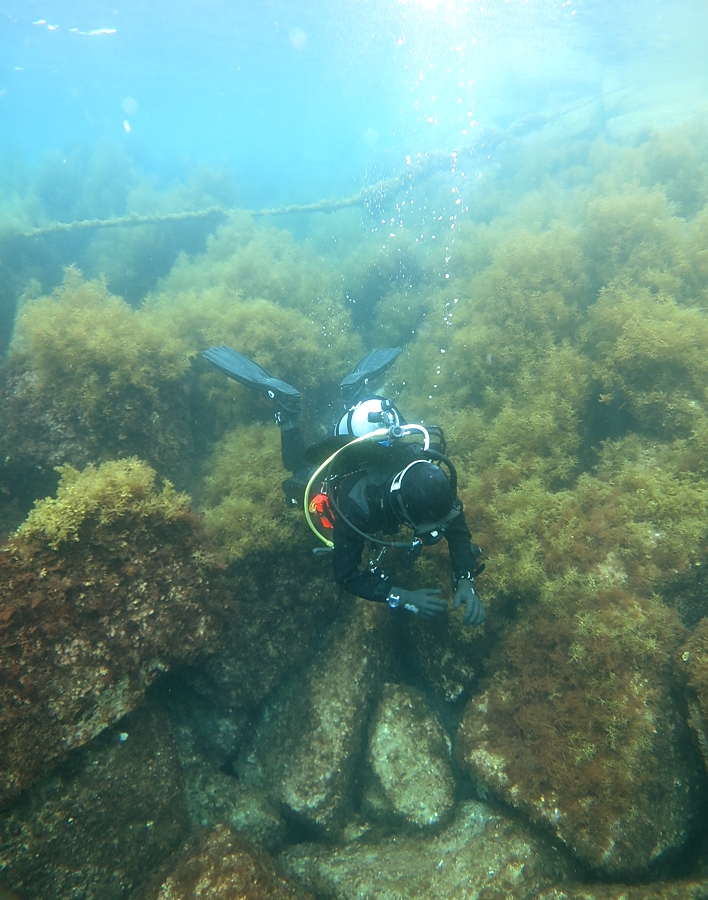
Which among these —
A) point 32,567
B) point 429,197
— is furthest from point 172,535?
point 429,197

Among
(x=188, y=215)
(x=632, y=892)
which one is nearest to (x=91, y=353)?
(x=632, y=892)

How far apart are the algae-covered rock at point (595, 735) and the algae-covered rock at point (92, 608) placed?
9.86 feet

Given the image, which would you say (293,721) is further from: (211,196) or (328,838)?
(211,196)

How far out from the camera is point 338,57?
4250 centimetres

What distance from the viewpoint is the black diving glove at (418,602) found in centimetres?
359

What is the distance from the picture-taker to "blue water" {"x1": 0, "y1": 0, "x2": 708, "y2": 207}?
82.3 ft

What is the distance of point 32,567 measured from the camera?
3244mm

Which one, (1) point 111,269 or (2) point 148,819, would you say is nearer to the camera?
→ (2) point 148,819

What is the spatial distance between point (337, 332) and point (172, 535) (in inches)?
244

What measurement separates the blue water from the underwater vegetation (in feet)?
50.1

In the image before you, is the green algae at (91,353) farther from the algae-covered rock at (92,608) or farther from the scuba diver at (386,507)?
the scuba diver at (386,507)

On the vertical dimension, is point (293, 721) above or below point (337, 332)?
below

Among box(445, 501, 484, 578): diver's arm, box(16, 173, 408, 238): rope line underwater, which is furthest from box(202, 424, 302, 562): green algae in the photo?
box(16, 173, 408, 238): rope line underwater

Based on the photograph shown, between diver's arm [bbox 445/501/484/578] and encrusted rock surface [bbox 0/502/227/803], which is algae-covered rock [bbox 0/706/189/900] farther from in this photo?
diver's arm [bbox 445/501/484/578]
